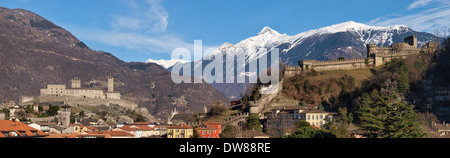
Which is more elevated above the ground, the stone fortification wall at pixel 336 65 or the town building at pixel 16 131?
the stone fortification wall at pixel 336 65

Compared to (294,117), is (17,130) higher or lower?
lower

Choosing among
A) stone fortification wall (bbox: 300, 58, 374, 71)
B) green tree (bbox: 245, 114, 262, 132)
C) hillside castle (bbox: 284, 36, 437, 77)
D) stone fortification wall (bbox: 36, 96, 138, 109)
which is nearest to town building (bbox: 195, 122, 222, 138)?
green tree (bbox: 245, 114, 262, 132)

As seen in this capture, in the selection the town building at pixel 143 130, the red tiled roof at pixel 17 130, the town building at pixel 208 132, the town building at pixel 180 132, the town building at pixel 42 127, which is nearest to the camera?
the red tiled roof at pixel 17 130

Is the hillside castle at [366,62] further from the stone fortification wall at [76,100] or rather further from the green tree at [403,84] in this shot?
the stone fortification wall at [76,100]

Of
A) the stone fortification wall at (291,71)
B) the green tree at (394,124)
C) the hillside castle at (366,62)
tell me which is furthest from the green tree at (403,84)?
the green tree at (394,124)

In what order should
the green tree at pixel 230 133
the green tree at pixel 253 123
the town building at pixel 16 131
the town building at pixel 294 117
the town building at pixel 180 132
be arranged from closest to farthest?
1. the town building at pixel 16 131
2. the green tree at pixel 230 133
3. the green tree at pixel 253 123
4. the town building at pixel 180 132
5. the town building at pixel 294 117

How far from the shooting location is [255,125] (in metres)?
70.2

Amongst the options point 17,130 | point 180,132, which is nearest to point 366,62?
point 180,132

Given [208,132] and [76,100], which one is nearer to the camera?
[208,132]

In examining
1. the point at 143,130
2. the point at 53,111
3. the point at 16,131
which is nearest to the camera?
the point at 16,131

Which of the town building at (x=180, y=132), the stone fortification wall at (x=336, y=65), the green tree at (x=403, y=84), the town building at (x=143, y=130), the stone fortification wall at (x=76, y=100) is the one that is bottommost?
the town building at (x=143, y=130)

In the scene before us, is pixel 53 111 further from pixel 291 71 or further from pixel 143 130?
pixel 291 71

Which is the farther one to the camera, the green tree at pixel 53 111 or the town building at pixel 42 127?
the green tree at pixel 53 111
